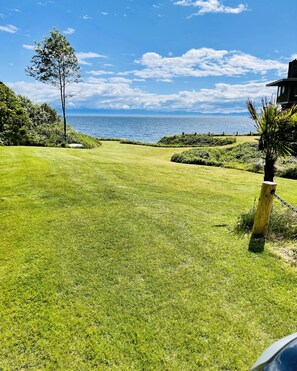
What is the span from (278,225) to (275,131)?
8.79 feet

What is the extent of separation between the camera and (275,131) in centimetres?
745

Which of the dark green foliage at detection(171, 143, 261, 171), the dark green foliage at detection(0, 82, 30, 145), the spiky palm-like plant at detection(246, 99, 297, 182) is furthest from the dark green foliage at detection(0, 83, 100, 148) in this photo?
the spiky palm-like plant at detection(246, 99, 297, 182)

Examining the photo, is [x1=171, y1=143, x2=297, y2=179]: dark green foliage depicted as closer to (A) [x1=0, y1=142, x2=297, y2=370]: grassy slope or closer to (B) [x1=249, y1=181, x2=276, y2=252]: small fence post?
(A) [x1=0, y1=142, x2=297, y2=370]: grassy slope

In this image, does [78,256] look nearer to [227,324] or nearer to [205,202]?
[227,324]

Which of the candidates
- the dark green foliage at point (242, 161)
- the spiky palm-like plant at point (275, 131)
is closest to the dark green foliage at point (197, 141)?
the dark green foliage at point (242, 161)

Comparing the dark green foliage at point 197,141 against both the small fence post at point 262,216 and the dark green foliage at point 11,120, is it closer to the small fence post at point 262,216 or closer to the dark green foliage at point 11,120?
the dark green foliage at point 11,120

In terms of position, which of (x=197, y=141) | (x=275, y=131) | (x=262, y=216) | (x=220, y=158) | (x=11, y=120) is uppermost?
(x=11, y=120)

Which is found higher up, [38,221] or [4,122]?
[4,122]

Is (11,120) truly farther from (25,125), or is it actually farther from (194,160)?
(194,160)

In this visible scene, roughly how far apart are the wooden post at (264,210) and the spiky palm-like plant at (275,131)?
1.73m

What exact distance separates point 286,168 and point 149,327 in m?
15.1

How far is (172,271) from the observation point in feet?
15.4

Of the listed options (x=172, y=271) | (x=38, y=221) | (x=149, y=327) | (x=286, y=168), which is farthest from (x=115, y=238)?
(x=286, y=168)

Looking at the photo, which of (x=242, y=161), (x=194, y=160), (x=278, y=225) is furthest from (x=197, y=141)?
(x=278, y=225)
